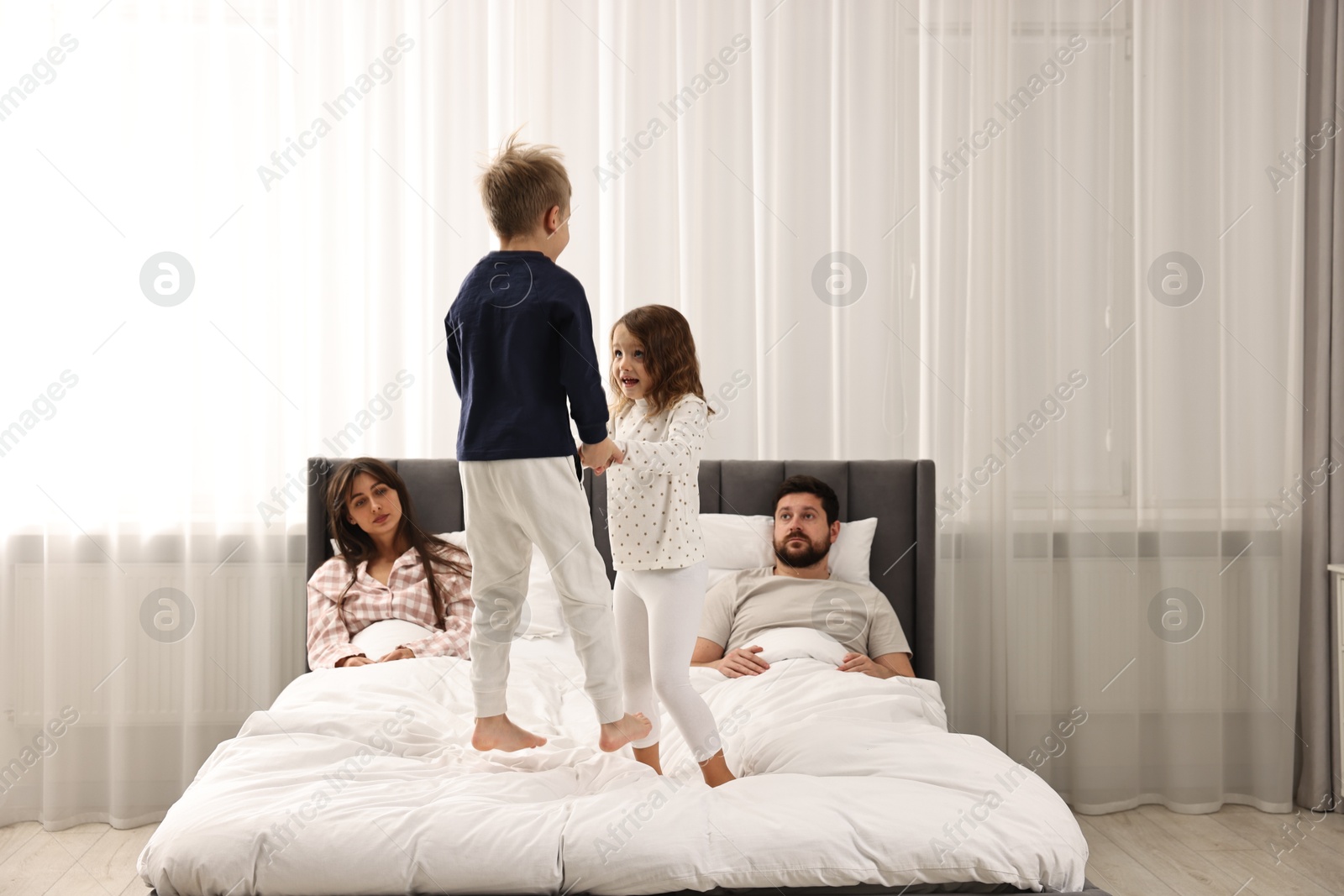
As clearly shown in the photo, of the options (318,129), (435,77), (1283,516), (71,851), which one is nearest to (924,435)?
(1283,516)

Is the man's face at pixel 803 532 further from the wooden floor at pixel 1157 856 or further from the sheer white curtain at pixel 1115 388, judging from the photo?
the wooden floor at pixel 1157 856

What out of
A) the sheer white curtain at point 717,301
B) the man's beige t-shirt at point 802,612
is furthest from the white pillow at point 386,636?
the man's beige t-shirt at point 802,612

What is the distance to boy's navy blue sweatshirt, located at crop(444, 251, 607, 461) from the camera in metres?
1.60

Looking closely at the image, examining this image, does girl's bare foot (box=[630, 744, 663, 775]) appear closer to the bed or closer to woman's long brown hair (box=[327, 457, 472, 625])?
the bed

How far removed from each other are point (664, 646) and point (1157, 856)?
5.60ft

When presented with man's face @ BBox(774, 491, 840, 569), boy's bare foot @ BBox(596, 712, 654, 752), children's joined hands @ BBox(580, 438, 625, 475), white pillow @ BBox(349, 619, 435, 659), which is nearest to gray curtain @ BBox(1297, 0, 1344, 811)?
man's face @ BBox(774, 491, 840, 569)

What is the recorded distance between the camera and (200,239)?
2.93m

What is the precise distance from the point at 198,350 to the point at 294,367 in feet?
0.90

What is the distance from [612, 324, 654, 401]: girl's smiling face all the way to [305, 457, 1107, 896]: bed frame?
90 centimetres

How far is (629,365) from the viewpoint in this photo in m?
1.85

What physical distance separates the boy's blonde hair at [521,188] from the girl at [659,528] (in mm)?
274

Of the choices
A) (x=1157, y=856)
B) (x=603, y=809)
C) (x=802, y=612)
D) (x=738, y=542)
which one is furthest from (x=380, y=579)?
(x=1157, y=856)

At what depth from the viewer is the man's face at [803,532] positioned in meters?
2.62

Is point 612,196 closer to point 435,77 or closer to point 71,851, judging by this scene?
point 435,77
